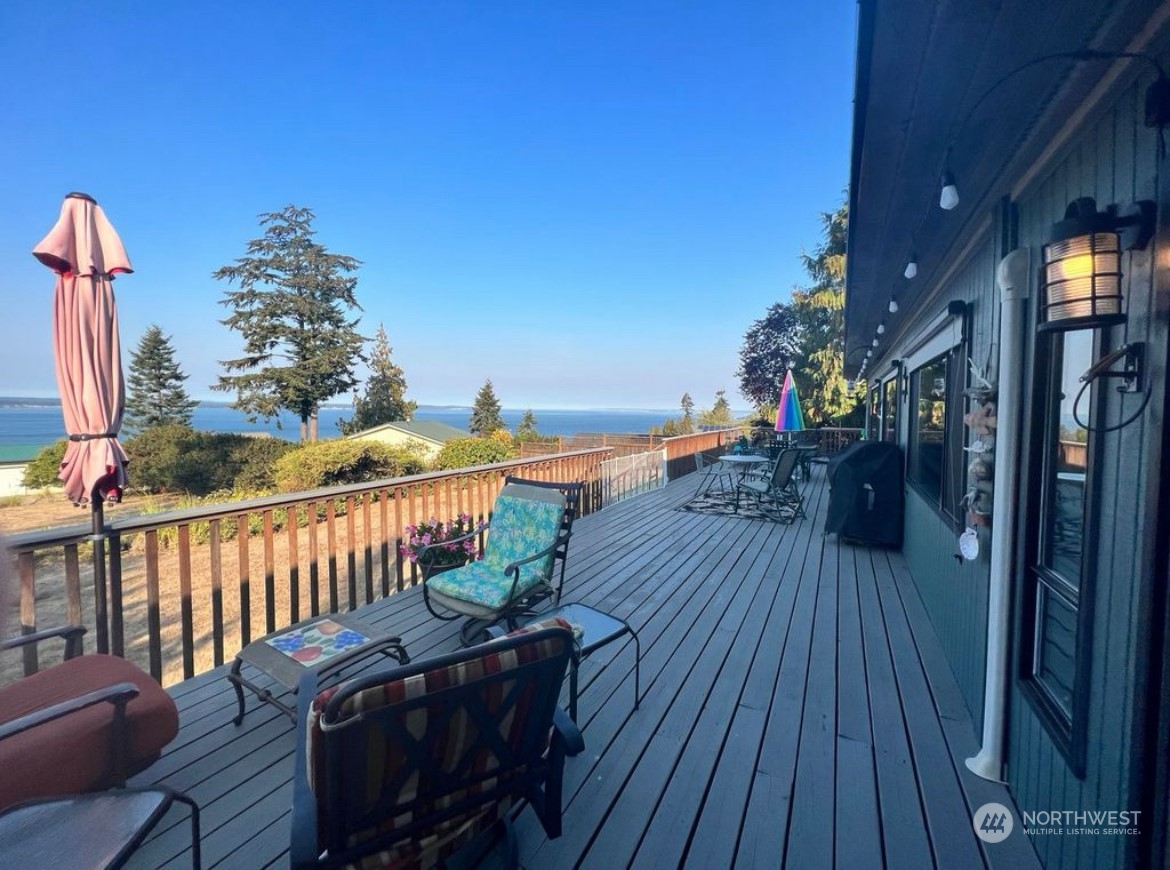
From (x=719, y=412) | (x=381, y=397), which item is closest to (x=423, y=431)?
(x=381, y=397)

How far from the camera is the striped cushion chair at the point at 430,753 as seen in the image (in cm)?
111

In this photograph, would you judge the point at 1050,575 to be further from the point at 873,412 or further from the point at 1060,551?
the point at 873,412

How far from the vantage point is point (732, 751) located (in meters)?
2.11

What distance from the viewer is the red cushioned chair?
142 cm

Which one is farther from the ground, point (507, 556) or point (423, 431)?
point (423, 431)

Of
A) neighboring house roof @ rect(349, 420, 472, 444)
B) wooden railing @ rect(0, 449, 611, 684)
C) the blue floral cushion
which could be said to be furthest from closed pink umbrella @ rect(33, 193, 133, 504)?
neighboring house roof @ rect(349, 420, 472, 444)

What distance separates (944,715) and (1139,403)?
73.3 inches

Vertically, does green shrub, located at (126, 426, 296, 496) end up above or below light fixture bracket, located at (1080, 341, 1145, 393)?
below

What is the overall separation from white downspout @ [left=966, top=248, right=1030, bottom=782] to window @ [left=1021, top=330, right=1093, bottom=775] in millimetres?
67

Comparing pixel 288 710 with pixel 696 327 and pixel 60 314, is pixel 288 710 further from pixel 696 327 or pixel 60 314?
pixel 696 327

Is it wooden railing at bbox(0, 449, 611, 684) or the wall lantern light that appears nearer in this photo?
the wall lantern light

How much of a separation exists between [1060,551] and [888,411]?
6.41 metres

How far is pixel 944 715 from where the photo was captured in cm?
238

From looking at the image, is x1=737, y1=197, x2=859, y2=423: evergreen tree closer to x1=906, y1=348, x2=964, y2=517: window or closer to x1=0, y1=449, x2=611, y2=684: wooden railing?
x1=906, y1=348, x2=964, y2=517: window
